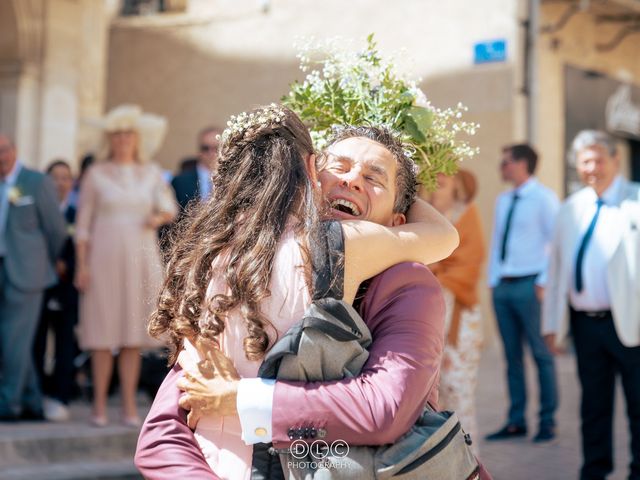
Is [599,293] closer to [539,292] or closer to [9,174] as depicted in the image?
[539,292]

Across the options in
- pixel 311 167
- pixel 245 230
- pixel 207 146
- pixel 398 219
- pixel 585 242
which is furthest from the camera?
pixel 207 146

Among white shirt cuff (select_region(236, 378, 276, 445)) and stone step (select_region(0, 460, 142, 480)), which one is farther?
stone step (select_region(0, 460, 142, 480))

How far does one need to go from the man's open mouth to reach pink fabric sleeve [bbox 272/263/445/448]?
9.7 inches

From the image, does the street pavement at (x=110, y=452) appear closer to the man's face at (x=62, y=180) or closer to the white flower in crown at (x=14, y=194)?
the white flower in crown at (x=14, y=194)

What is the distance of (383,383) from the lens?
2342 millimetres

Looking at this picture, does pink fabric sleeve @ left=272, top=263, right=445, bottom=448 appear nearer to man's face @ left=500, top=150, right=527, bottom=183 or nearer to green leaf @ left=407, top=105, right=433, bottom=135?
green leaf @ left=407, top=105, right=433, bottom=135

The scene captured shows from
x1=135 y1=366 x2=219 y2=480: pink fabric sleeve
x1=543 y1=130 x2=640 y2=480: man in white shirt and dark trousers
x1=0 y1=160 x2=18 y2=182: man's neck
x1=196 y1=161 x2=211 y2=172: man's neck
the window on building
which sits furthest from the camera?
the window on building

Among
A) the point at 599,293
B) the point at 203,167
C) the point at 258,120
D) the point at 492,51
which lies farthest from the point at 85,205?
the point at 492,51

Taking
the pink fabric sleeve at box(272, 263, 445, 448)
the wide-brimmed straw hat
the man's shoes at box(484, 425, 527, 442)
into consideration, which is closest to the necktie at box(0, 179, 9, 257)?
the wide-brimmed straw hat

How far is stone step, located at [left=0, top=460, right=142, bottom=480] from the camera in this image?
5.88m

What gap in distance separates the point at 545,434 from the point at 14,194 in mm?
4171

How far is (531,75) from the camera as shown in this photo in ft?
42.9

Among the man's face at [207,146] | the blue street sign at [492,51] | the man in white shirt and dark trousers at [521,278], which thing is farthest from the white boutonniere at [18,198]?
the blue street sign at [492,51]

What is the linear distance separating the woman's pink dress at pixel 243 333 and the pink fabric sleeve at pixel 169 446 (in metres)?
0.04
